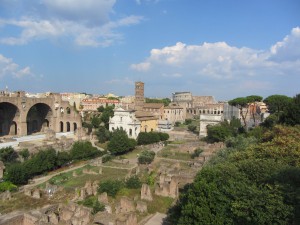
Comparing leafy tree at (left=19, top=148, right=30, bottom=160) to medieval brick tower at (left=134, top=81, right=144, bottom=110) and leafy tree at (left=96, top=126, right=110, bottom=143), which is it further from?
medieval brick tower at (left=134, top=81, right=144, bottom=110)

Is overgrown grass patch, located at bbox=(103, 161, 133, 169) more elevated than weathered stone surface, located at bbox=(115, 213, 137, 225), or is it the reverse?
weathered stone surface, located at bbox=(115, 213, 137, 225)

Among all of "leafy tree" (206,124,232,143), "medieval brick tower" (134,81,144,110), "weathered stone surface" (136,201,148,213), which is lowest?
"weathered stone surface" (136,201,148,213)

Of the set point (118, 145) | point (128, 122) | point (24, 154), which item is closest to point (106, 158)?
point (118, 145)

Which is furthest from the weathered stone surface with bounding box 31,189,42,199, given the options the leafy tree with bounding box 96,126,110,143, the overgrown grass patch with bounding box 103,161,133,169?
the leafy tree with bounding box 96,126,110,143

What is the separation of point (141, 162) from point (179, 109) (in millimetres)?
45252

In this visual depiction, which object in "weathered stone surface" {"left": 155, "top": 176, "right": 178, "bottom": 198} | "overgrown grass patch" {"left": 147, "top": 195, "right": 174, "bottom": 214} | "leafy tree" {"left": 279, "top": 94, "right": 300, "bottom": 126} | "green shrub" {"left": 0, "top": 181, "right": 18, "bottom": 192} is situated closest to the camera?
"overgrown grass patch" {"left": 147, "top": 195, "right": 174, "bottom": 214}

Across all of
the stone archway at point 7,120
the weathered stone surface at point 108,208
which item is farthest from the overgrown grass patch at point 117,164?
the stone archway at point 7,120

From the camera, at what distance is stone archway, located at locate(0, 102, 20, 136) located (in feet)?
148

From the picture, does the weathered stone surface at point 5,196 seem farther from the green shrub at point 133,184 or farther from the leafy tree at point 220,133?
the leafy tree at point 220,133

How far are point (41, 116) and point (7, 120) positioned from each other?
22.7ft

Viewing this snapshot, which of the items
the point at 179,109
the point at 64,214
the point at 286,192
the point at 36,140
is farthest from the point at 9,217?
the point at 179,109

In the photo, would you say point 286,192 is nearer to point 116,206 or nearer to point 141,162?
point 116,206

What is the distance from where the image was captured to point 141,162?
31.2m

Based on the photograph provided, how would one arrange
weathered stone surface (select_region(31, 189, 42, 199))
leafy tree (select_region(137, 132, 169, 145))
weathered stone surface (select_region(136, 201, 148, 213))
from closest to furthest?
weathered stone surface (select_region(136, 201, 148, 213))
weathered stone surface (select_region(31, 189, 42, 199))
leafy tree (select_region(137, 132, 169, 145))
